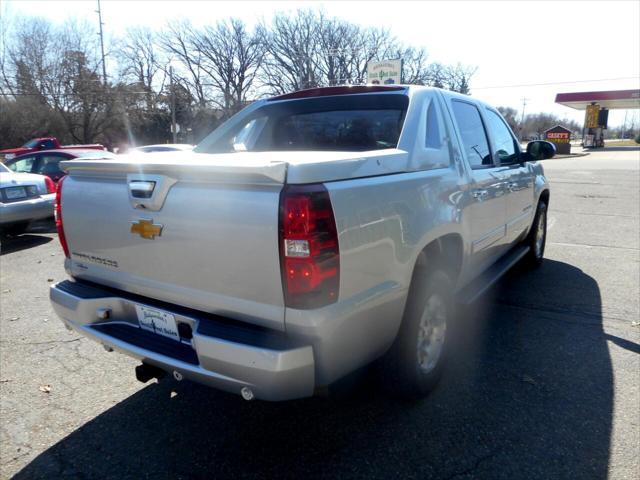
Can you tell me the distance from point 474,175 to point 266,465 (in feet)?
7.69

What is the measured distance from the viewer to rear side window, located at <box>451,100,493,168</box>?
3582 millimetres

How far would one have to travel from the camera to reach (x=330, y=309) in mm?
2021

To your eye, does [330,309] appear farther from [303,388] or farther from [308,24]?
[308,24]

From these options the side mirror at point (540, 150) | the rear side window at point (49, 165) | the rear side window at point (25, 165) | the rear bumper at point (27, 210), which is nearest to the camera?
the side mirror at point (540, 150)

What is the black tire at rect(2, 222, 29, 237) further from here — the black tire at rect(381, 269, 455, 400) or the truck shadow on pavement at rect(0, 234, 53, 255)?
the black tire at rect(381, 269, 455, 400)

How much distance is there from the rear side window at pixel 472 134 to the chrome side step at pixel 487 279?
0.93m

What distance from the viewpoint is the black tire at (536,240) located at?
5.52 m

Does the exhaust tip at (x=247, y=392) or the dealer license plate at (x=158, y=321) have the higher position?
the dealer license plate at (x=158, y=321)

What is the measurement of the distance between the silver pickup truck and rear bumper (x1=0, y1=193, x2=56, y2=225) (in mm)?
5504

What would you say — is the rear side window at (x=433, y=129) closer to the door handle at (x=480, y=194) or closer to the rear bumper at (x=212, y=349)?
the door handle at (x=480, y=194)

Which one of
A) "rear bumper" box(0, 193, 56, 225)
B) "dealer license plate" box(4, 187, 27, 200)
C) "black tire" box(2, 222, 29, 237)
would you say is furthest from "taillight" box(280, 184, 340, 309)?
"black tire" box(2, 222, 29, 237)

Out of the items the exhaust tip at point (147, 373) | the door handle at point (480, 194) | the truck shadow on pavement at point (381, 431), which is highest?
the door handle at point (480, 194)

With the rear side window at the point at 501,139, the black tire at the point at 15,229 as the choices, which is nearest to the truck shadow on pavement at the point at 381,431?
the rear side window at the point at 501,139

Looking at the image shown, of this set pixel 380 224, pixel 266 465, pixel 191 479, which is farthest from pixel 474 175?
pixel 191 479
